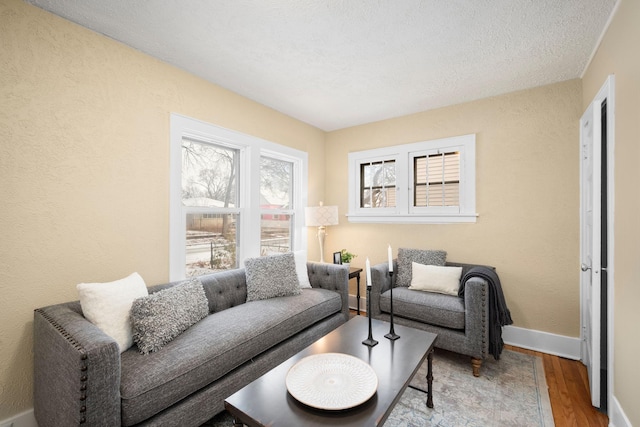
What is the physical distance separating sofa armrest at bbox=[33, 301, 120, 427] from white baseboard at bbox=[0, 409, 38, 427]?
318 mm

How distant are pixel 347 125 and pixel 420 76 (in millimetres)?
1539

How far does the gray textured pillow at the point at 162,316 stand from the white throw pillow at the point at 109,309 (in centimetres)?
5

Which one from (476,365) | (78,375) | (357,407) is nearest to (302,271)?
(476,365)

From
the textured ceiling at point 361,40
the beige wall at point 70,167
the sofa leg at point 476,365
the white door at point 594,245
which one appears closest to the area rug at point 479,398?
the sofa leg at point 476,365

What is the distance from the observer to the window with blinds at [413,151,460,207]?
11.0ft

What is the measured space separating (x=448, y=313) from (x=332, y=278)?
1.17 meters

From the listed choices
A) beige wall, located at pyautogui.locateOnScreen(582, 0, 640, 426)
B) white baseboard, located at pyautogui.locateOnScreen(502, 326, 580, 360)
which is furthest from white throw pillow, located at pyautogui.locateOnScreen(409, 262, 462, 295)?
beige wall, located at pyautogui.locateOnScreen(582, 0, 640, 426)

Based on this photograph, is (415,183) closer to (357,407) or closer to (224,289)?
(224,289)

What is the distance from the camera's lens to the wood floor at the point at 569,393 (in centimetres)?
185

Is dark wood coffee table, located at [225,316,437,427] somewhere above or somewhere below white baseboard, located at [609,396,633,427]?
above

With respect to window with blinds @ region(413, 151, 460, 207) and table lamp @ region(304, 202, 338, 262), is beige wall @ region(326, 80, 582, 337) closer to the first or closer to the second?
window with blinds @ region(413, 151, 460, 207)

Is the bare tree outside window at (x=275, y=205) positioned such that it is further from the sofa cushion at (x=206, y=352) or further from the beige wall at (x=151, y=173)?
the sofa cushion at (x=206, y=352)

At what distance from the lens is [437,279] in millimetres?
2916

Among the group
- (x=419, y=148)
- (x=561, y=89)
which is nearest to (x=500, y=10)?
(x=561, y=89)
